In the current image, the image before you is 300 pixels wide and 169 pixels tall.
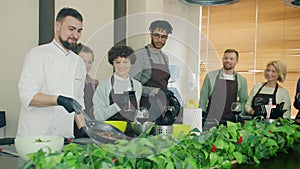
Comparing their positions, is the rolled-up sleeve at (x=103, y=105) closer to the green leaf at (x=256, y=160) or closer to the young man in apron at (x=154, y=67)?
the young man in apron at (x=154, y=67)

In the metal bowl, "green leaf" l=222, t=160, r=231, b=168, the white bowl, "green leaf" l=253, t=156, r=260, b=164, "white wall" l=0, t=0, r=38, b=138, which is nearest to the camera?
the white bowl

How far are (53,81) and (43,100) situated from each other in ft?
0.69

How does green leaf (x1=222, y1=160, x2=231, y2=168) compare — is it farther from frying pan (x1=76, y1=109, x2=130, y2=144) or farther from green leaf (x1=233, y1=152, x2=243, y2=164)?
frying pan (x1=76, y1=109, x2=130, y2=144)

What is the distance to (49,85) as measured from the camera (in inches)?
67.8

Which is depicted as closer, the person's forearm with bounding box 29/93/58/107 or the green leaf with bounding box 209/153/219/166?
the green leaf with bounding box 209/153/219/166

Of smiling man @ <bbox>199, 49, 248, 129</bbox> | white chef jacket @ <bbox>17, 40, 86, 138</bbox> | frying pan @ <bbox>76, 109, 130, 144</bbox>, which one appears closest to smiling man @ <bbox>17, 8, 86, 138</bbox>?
white chef jacket @ <bbox>17, 40, 86, 138</bbox>

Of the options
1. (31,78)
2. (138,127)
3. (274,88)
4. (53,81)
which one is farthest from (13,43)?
(274,88)

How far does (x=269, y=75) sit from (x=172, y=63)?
79 centimetres

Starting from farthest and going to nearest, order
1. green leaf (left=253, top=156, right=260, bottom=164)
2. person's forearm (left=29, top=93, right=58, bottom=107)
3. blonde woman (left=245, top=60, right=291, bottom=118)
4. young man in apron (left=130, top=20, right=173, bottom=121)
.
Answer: blonde woman (left=245, top=60, right=291, bottom=118), young man in apron (left=130, top=20, right=173, bottom=121), person's forearm (left=29, top=93, right=58, bottom=107), green leaf (left=253, top=156, right=260, bottom=164)

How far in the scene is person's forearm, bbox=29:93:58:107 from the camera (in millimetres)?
1533

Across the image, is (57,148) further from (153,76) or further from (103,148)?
(153,76)

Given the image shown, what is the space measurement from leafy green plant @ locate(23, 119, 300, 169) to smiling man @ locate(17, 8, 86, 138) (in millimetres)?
744

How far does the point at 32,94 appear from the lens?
1.55 meters

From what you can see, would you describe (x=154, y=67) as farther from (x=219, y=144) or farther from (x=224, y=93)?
(x=219, y=144)
